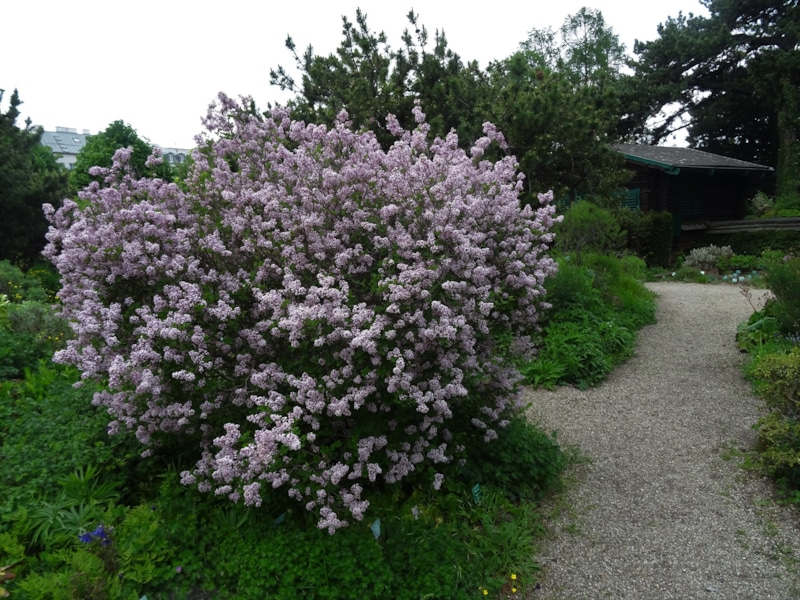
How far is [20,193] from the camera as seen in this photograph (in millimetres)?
11852

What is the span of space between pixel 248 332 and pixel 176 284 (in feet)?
2.07

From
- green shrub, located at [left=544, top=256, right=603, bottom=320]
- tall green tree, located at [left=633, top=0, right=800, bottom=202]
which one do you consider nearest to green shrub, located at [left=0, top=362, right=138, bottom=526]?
green shrub, located at [left=544, top=256, right=603, bottom=320]

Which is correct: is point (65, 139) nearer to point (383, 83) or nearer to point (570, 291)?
point (383, 83)

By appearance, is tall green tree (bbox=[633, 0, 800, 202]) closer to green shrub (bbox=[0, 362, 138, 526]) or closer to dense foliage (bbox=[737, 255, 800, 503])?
dense foliage (bbox=[737, 255, 800, 503])

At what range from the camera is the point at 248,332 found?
310cm

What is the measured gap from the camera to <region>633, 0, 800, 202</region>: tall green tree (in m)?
19.1

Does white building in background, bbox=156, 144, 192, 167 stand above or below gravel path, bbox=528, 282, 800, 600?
above

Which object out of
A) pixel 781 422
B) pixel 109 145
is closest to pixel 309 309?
pixel 781 422

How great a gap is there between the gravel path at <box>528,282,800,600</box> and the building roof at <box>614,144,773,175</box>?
11.9 meters

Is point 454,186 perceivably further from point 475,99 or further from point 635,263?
point 635,263

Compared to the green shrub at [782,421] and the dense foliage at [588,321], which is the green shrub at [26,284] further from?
the green shrub at [782,421]

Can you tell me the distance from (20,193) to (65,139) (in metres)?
57.5

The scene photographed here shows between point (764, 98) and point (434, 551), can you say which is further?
point (764, 98)

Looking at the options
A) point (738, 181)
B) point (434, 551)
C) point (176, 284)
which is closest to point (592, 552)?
point (434, 551)
